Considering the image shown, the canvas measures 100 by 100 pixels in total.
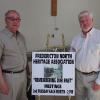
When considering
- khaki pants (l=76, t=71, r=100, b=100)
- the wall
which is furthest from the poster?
the wall

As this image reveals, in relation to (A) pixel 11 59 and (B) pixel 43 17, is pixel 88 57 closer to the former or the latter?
(A) pixel 11 59

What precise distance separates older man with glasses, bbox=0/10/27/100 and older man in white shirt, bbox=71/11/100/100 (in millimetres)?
596

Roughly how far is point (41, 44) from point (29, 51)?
0.23 meters

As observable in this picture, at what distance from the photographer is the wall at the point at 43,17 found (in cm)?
440

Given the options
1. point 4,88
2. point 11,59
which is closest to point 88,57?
point 11,59

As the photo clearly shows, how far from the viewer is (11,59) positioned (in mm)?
2887

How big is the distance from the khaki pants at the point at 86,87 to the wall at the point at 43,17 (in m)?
1.56

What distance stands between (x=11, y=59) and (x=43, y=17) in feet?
5.72

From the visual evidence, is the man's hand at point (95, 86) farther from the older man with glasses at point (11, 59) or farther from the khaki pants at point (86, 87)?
the older man with glasses at point (11, 59)

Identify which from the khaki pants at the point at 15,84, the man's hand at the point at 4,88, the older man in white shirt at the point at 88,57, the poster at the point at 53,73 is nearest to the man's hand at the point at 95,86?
the older man in white shirt at the point at 88,57

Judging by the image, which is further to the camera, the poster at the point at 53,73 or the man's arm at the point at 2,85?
the poster at the point at 53,73

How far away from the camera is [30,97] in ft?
12.0

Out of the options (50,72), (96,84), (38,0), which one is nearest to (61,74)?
(50,72)

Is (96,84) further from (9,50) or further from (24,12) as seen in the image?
(24,12)
